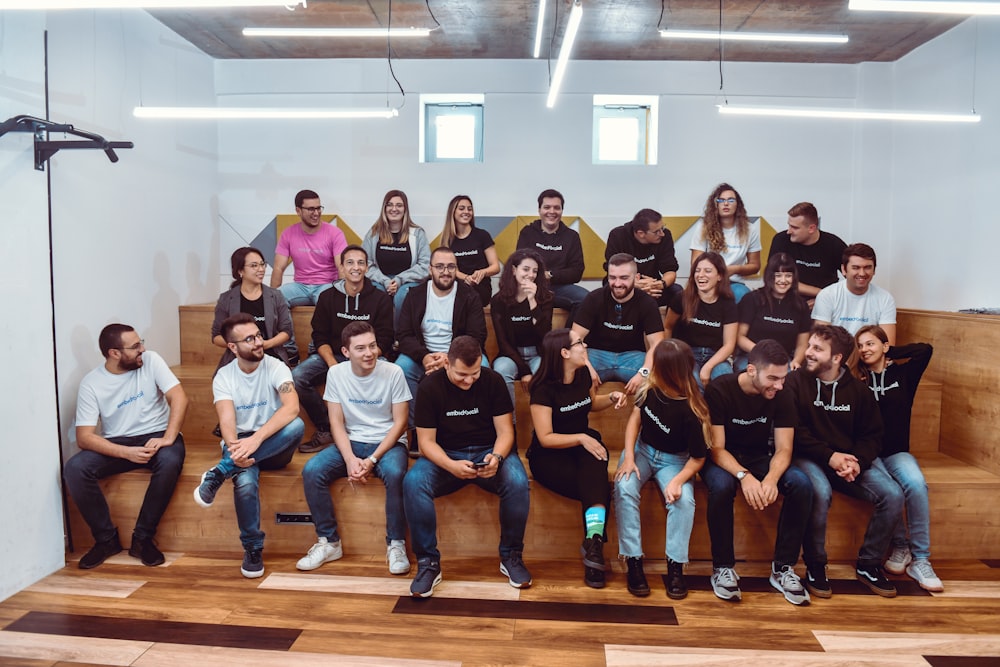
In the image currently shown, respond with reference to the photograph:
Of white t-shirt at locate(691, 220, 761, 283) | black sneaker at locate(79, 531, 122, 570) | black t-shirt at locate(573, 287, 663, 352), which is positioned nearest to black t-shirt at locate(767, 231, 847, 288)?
white t-shirt at locate(691, 220, 761, 283)

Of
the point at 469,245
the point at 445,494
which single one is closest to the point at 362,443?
the point at 445,494

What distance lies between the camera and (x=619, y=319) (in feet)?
13.1

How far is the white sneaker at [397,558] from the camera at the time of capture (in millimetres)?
3170

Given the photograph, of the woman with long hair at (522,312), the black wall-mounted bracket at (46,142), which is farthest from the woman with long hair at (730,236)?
the black wall-mounted bracket at (46,142)

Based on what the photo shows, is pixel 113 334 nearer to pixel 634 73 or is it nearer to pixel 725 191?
pixel 725 191

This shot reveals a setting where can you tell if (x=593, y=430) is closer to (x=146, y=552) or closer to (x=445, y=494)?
(x=445, y=494)

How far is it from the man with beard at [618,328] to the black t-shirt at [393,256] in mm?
1573

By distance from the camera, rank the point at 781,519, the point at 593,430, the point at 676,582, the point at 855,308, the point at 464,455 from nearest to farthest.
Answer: the point at 676,582, the point at 781,519, the point at 464,455, the point at 593,430, the point at 855,308

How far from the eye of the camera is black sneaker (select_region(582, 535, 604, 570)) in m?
3.01

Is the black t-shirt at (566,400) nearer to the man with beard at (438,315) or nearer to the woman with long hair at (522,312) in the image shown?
the woman with long hair at (522,312)

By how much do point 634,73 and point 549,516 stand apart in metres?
4.22

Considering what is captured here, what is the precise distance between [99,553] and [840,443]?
3653 mm

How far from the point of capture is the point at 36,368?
3.22m

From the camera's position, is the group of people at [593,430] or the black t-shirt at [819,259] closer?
the group of people at [593,430]
